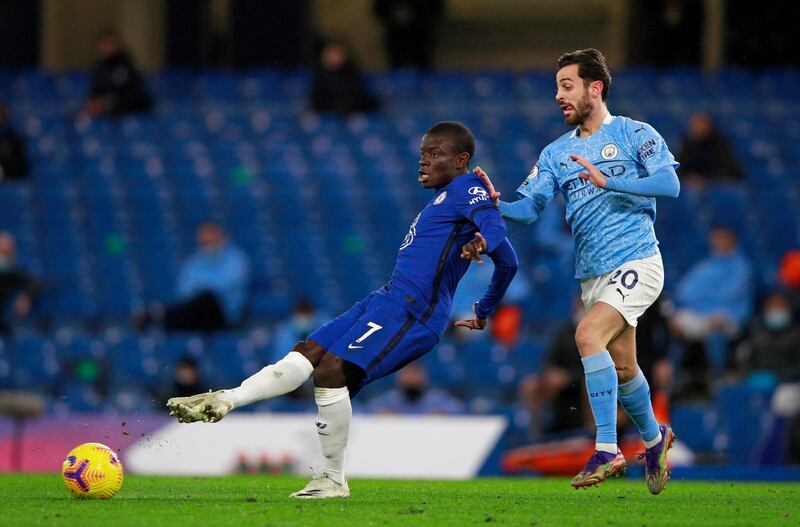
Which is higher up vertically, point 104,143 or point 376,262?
point 104,143

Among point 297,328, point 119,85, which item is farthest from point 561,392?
point 119,85

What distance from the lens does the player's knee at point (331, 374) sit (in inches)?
261

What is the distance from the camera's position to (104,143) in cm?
1783

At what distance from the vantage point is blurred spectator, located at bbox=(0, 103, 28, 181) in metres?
17.2

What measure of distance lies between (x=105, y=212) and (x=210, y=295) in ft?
8.73

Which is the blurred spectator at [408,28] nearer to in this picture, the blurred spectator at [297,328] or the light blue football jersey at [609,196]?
the blurred spectator at [297,328]

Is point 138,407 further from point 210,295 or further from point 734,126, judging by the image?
point 734,126

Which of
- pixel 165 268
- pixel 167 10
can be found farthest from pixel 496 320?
pixel 167 10

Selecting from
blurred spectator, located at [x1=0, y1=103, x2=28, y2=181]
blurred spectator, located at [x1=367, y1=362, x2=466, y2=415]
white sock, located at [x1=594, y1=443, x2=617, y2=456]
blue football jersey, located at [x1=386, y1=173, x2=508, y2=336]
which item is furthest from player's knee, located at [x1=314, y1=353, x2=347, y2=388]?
blurred spectator, located at [x1=0, y1=103, x2=28, y2=181]

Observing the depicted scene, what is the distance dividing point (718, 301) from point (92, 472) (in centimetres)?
853

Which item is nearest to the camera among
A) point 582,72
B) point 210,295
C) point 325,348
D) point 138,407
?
point 325,348

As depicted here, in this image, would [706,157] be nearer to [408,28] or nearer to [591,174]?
[408,28]

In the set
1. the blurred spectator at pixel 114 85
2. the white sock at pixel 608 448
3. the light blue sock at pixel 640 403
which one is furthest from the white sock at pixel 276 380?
the blurred spectator at pixel 114 85

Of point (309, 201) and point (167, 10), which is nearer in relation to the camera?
point (309, 201)
